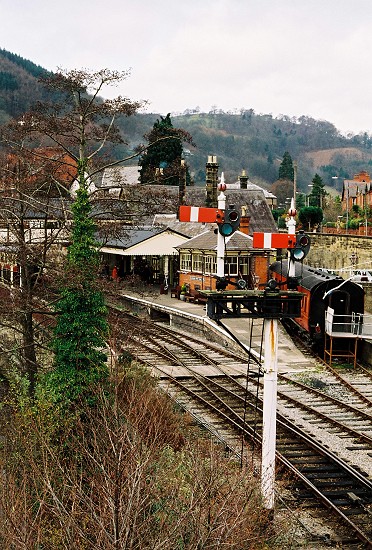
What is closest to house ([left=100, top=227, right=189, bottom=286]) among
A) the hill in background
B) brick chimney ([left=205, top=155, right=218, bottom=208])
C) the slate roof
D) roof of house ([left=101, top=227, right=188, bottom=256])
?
roof of house ([left=101, top=227, right=188, bottom=256])

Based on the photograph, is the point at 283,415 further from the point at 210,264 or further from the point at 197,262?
the point at 197,262

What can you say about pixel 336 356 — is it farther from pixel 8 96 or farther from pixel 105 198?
pixel 8 96

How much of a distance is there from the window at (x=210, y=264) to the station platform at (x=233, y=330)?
1886mm

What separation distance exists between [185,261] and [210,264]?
280 centimetres

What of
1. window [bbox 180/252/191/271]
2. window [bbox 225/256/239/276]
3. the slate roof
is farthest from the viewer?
the slate roof

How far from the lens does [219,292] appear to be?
991 cm

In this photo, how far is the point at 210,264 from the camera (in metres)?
33.7

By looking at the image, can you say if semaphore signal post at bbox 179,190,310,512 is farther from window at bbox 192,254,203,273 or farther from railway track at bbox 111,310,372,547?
window at bbox 192,254,203,273

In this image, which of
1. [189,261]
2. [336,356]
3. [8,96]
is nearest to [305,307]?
[336,356]

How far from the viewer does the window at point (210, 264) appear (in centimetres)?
3348

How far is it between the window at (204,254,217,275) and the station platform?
1.89m

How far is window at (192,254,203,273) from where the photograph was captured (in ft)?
114

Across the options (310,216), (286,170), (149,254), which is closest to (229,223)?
(149,254)

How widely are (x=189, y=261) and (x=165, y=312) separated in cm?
459
